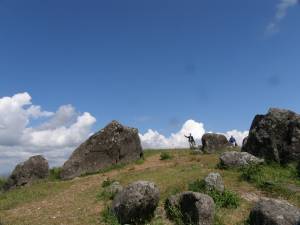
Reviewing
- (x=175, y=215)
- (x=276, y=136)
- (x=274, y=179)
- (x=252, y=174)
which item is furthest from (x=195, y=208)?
(x=276, y=136)

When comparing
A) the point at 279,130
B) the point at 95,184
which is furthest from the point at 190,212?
the point at 279,130

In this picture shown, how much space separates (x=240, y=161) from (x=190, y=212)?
7956 mm

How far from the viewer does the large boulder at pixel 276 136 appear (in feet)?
89.2

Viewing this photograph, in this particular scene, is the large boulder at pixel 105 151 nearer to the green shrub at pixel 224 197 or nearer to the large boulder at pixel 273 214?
the green shrub at pixel 224 197

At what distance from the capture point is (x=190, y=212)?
17.6 metres

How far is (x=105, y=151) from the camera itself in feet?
113

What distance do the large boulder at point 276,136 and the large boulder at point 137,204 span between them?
1164cm

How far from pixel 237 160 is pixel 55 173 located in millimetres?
15409

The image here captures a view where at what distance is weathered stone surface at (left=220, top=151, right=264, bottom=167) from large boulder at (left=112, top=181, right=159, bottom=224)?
7.63 meters

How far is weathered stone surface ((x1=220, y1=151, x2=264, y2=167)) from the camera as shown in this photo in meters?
24.6

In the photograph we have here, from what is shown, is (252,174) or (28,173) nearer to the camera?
(252,174)

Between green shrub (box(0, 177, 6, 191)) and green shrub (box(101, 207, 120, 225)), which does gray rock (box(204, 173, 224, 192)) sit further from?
green shrub (box(0, 177, 6, 191))

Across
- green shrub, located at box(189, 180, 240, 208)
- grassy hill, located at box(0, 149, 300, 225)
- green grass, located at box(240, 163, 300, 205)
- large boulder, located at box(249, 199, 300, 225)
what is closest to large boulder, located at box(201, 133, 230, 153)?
grassy hill, located at box(0, 149, 300, 225)

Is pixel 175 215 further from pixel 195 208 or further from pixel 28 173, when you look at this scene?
pixel 28 173
